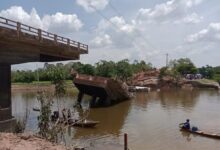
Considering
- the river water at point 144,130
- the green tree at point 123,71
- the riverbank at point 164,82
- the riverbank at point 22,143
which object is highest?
the green tree at point 123,71

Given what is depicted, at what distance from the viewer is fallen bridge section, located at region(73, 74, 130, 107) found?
53.2m

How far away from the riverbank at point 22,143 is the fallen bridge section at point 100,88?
36247 mm

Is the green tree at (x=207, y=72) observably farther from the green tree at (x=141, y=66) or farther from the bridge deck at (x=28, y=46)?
the bridge deck at (x=28, y=46)

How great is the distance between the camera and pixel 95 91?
56.1 metres

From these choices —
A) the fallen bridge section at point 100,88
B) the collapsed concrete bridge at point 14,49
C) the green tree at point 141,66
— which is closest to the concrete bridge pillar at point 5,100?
the collapsed concrete bridge at point 14,49

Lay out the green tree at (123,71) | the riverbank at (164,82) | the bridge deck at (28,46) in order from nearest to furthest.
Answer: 1. the bridge deck at (28,46)
2. the riverbank at (164,82)
3. the green tree at (123,71)

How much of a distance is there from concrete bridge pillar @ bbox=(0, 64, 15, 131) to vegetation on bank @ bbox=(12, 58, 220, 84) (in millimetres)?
59445

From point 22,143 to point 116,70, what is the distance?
87.1 meters

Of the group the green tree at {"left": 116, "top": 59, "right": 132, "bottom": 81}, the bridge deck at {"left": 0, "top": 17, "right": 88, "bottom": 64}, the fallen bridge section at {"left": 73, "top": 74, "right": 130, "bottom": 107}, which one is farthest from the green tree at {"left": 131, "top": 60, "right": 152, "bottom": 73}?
the bridge deck at {"left": 0, "top": 17, "right": 88, "bottom": 64}

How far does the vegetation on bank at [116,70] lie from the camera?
102375 millimetres

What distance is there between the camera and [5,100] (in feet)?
91.2

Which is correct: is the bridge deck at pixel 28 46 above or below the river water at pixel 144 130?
above

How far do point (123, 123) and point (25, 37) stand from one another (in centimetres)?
1574

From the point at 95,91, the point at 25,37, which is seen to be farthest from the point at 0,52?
the point at 95,91
